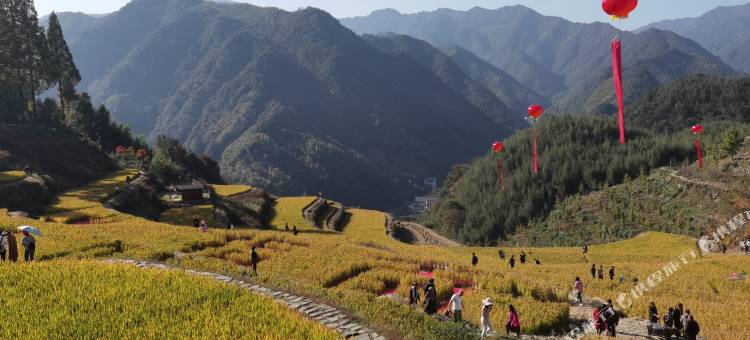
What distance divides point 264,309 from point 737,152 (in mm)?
97017

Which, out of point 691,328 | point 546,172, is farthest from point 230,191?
point 546,172

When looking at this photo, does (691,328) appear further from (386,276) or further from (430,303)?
(386,276)

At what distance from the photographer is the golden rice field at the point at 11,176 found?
4716 cm

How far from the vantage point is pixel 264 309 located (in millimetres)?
14875

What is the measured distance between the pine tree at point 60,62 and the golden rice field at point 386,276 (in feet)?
158

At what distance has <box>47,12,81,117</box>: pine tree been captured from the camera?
254ft

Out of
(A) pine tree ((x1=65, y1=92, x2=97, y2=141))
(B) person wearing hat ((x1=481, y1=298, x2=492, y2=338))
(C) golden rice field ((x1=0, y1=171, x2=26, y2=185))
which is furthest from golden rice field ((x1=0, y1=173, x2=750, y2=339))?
(A) pine tree ((x1=65, y1=92, x2=97, y2=141))

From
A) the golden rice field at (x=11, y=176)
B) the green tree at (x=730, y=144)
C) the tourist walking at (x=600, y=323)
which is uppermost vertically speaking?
the green tree at (x=730, y=144)

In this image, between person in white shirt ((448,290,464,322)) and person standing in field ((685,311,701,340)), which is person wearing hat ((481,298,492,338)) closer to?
Result: person in white shirt ((448,290,464,322))

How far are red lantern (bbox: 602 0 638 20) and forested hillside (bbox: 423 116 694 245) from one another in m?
95.0

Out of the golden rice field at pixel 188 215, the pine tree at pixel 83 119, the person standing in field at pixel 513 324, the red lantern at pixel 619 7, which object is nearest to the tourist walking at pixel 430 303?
the person standing in field at pixel 513 324

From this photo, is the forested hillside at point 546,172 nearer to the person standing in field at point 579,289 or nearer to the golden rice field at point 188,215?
the golden rice field at point 188,215

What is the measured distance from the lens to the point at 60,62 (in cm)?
8081

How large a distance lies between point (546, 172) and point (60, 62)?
343 ft
